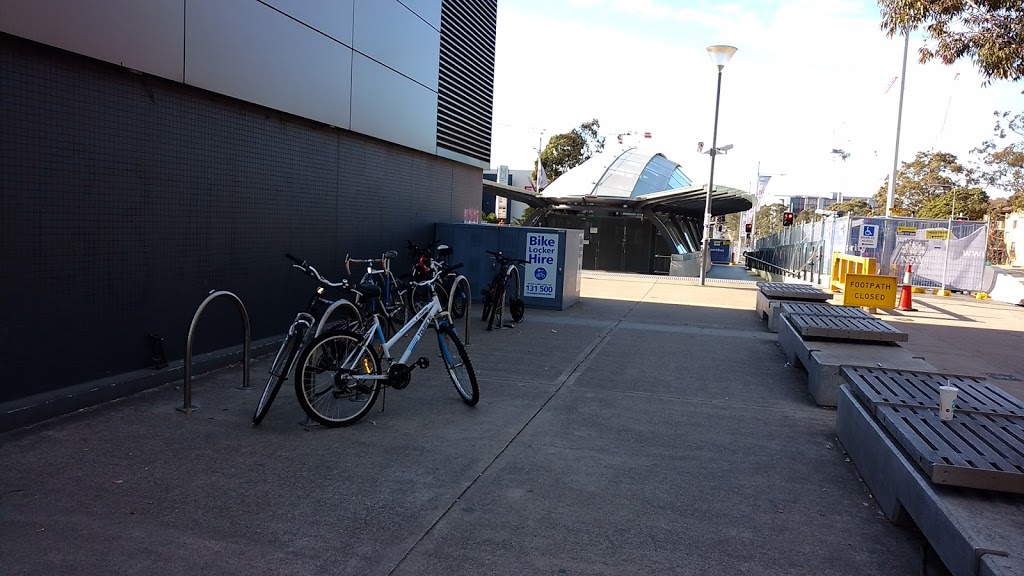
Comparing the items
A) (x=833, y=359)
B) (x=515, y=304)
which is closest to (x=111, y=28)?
(x=515, y=304)

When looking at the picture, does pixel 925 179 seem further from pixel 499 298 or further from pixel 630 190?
pixel 499 298

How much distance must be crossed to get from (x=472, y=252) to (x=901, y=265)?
48.0 ft

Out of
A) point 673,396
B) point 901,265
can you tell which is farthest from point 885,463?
point 901,265

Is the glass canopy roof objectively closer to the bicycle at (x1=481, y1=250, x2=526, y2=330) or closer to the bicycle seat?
the bicycle at (x1=481, y1=250, x2=526, y2=330)

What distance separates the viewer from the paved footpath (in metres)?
3.50

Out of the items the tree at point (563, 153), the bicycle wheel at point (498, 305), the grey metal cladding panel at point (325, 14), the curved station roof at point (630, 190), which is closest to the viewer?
the grey metal cladding panel at point (325, 14)

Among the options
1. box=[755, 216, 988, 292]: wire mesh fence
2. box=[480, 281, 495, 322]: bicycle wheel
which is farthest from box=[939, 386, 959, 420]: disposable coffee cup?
box=[755, 216, 988, 292]: wire mesh fence

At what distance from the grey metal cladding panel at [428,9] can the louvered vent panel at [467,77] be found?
0.28 m

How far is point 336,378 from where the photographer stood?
17.6 ft

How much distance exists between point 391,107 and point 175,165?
187 inches

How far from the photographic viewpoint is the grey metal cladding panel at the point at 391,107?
1012cm

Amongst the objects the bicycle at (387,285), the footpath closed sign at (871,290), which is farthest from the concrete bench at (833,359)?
the footpath closed sign at (871,290)

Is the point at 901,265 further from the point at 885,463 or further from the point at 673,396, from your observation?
the point at 885,463

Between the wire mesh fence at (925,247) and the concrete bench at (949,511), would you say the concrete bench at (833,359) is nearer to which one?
the concrete bench at (949,511)
